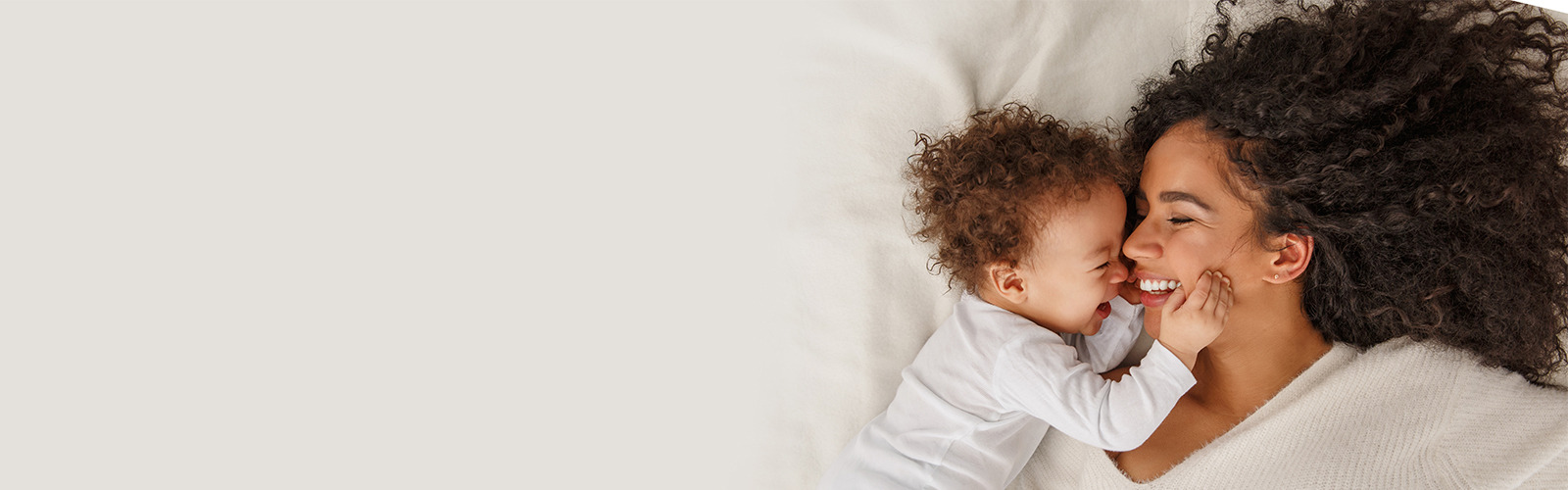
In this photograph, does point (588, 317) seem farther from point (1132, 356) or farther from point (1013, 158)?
point (1132, 356)

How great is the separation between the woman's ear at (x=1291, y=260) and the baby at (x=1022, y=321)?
14 cm

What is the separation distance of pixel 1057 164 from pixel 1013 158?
0.30 feet

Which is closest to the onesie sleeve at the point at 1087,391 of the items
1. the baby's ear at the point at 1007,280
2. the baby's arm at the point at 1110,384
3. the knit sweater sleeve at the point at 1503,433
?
the baby's arm at the point at 1110,384

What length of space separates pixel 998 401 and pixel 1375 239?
87cm

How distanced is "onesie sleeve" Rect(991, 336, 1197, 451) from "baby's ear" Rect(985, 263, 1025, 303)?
103 mm

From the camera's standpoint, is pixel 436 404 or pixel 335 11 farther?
pixel 436 404

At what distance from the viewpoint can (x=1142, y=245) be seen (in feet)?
5.86

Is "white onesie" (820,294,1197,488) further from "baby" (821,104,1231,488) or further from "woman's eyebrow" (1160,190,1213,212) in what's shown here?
"woman's eyebrow" (1160,190,1213,212)

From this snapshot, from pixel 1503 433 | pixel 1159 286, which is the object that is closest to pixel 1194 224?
pixel 1159 286

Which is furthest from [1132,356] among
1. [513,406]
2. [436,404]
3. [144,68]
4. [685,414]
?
[144,68]

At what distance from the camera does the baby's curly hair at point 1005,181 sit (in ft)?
5.94

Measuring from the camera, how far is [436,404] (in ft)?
7.38

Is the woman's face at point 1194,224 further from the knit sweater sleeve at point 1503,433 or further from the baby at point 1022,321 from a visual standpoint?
the knit sweater sleeve at point 1503,433

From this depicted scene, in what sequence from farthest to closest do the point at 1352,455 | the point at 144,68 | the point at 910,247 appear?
the point at 910,247, the point at 144,68, the point at 1352,455
